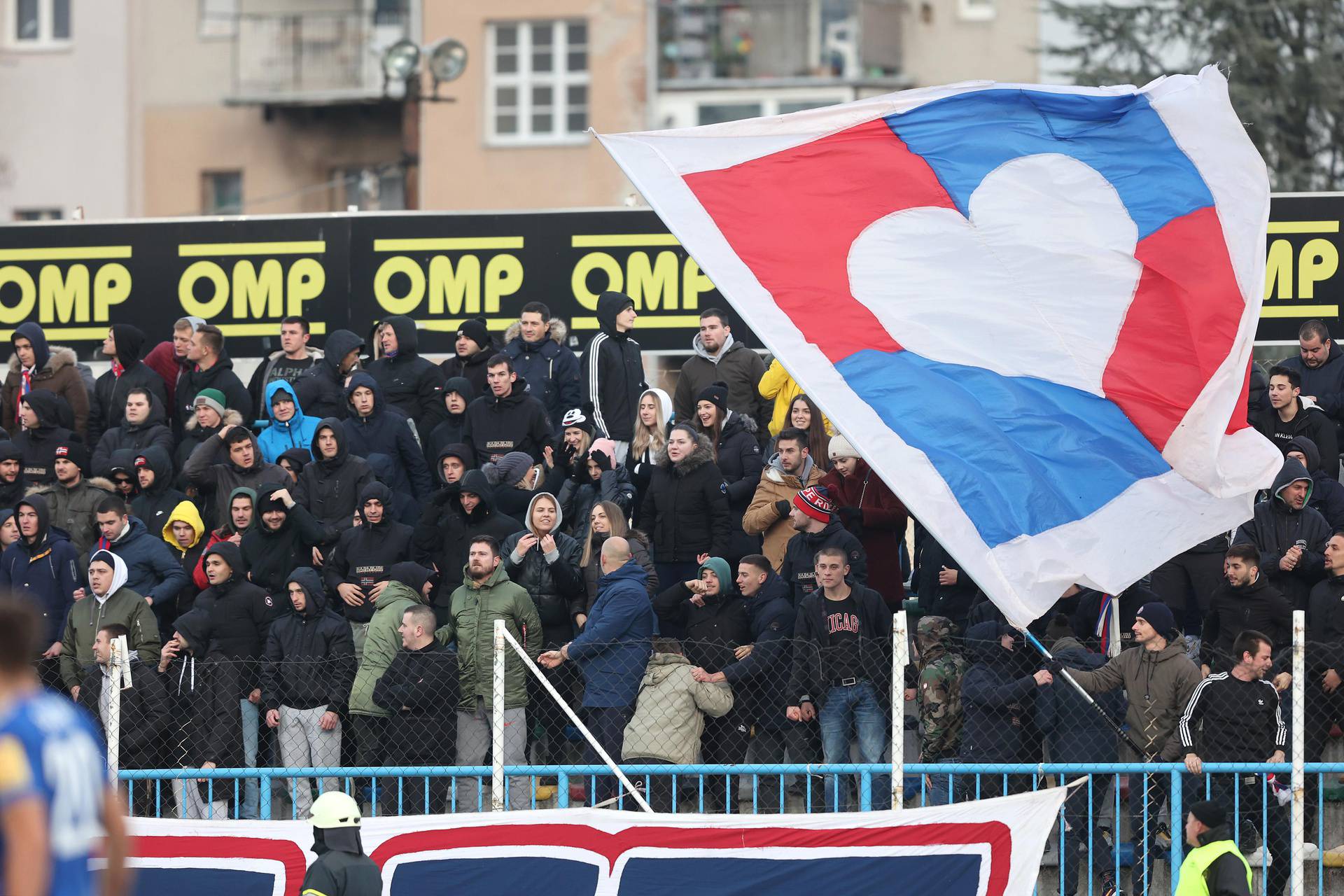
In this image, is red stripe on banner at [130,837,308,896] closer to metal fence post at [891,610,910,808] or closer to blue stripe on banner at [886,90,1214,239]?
metal fence post at [891,610,910,808]

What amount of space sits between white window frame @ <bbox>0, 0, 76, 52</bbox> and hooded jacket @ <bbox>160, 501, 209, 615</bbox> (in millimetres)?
28175

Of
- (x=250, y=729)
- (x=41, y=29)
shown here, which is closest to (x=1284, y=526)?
(x=250, y=729)

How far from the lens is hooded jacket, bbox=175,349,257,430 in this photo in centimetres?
1620

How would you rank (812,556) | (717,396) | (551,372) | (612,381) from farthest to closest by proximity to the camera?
1. (551,372)
2. (612,381)
3. (717,396)
4. (812,556)

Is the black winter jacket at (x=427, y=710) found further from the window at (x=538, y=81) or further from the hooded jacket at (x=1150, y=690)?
the window at (x=538, y=81)

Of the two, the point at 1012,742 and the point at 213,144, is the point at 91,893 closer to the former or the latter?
the point at 1012,742

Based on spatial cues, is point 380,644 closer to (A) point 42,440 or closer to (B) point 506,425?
(B) point 506,425

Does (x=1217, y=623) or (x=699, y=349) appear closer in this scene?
(x=1217, y=623)

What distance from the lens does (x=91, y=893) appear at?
22.3ft

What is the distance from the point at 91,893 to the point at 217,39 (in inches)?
1392

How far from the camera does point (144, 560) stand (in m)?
14.3

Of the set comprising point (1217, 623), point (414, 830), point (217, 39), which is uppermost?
point (217, 39)

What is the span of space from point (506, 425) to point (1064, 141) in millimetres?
5287

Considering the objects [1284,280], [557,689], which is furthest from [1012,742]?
[1284,280]
